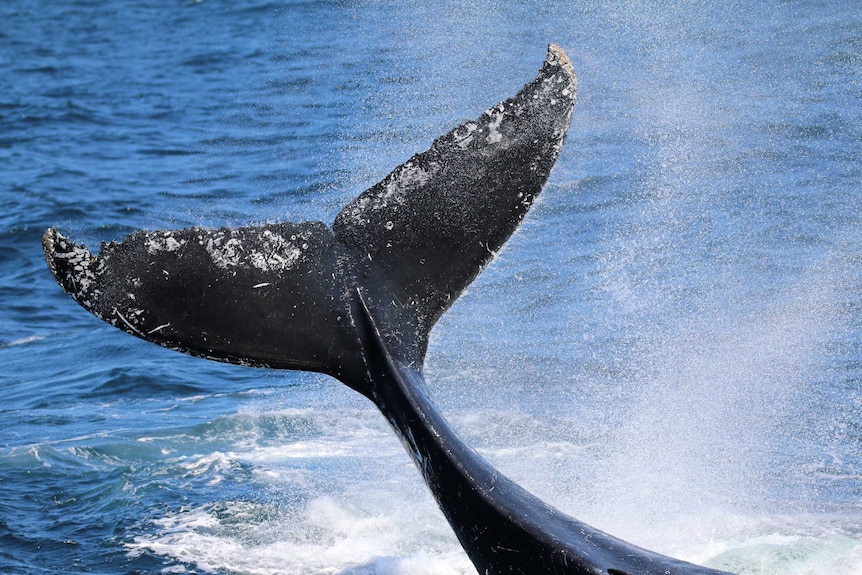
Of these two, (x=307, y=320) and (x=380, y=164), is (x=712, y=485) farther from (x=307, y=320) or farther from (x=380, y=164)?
(x=380, y=164)

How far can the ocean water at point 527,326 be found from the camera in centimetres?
921

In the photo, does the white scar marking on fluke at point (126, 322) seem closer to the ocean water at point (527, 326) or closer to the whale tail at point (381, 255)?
the whale tail at point (381, 255)

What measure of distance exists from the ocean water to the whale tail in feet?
7.59

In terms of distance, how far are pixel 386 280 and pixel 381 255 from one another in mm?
144

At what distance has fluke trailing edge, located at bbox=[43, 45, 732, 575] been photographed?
19.5 feet

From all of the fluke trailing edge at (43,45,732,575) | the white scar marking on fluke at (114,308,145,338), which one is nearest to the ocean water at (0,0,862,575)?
the fluke trailing edge at (43,45,732,575)

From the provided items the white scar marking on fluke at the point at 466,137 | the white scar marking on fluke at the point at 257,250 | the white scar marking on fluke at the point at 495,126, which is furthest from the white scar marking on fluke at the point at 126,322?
the white scar marking on fluke at the point at 495,126

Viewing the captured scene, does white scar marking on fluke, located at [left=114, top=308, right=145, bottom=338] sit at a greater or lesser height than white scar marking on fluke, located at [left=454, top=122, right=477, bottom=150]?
lesser

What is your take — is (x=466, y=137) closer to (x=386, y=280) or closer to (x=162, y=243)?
(x=386, y=280)

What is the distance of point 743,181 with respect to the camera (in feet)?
51.6

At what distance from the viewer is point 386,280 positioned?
6.65 m

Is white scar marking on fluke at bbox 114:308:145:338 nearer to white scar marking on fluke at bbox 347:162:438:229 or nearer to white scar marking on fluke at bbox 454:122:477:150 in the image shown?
white scar marking on fluke at bbox 347:162:438:229

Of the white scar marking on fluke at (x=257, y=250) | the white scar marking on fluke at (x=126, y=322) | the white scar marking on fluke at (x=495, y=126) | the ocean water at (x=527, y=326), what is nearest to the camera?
the white scar marking on fluke at (x=126, y=322)

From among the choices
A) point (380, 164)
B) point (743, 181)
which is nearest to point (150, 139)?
point (380, 164)
